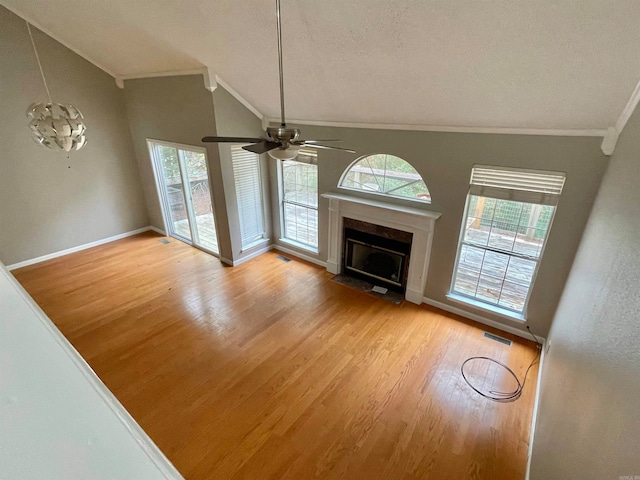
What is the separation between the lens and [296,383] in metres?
2.99

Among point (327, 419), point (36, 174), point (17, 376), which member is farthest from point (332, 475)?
point (36, 174)

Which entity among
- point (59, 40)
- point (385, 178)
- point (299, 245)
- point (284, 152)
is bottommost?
point (299, 245)

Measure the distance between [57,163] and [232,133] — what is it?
119 inches

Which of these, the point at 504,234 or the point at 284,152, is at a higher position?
the point at 284,152

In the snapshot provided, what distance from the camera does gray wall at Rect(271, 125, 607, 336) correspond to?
112 inches

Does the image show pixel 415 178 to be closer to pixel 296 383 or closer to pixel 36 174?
pixel 296 383

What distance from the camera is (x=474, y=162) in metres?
3.35

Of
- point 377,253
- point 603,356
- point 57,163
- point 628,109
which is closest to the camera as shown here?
point 603,356

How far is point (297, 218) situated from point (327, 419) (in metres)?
3.35

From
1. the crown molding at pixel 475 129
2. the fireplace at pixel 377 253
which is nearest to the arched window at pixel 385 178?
the crown molding at pixel 475 129

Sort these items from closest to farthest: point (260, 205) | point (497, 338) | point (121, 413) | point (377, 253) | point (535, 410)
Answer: point (121, 413) < point (535, 410) < point (497, 338) < point (377, 253) < point (260, 205)

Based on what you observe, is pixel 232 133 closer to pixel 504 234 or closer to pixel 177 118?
pixel 177 118

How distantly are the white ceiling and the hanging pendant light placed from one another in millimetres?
1219

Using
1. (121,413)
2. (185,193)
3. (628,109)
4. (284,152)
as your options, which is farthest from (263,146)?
(185,193)
